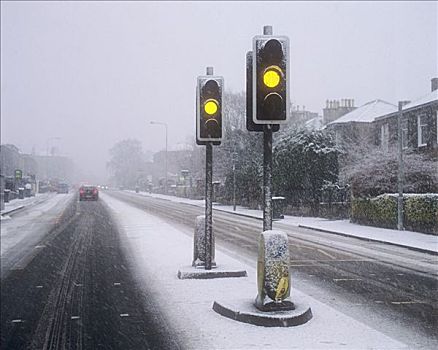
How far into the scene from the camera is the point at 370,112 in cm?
4244

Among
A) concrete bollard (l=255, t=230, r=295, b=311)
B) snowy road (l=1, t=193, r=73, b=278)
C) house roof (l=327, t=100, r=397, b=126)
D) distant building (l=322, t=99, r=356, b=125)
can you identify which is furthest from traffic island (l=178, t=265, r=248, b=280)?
distant building (l=322, t=99, r=356, b=125)

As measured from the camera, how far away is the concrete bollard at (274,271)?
7.16 meters

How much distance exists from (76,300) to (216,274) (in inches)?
106

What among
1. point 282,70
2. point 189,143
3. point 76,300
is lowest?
point 76,300

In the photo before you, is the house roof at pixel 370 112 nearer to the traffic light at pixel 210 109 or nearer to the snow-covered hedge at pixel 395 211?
the snow-covered hedge at pixel 395 211

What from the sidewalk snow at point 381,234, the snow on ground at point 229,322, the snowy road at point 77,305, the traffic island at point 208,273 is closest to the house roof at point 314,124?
the sidewalk snow at point 381,234

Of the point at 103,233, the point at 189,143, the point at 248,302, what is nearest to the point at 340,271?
the point at 248,302

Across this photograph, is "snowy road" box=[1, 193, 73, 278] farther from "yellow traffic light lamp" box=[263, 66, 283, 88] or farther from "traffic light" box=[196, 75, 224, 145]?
"yellow traffic light lamp" box=[263, 66, 283, 88]

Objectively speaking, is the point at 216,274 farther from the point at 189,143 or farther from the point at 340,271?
the point at 189,143

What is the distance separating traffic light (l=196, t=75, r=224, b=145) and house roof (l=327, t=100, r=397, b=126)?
3120 cm

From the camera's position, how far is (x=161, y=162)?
4055 inches

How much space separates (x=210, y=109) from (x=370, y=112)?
34433 millimetres

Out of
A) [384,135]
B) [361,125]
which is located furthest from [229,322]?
[361,125]

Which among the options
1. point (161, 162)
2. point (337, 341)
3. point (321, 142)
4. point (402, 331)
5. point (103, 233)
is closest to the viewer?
point (337, 341)
